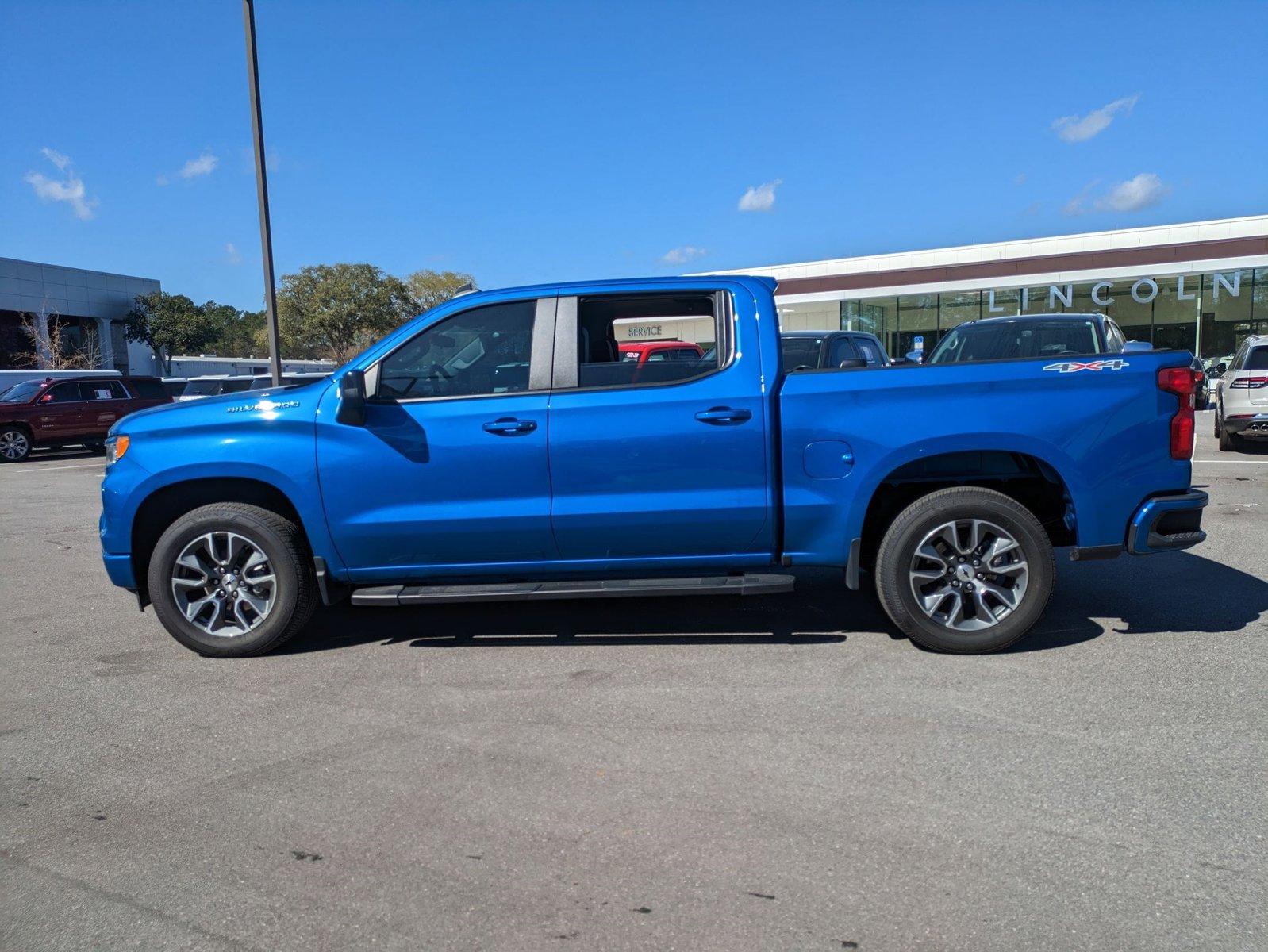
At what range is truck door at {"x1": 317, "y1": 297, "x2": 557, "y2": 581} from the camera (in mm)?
5008

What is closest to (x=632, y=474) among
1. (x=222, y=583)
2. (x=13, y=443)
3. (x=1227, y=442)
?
(x=222, y=583)

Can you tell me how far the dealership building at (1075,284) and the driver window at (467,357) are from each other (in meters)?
25.3

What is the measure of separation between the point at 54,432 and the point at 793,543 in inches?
860

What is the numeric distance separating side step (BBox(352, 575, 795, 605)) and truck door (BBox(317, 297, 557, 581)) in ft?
0.54

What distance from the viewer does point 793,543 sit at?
5.06 m

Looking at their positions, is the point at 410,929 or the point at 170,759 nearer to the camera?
the point at 410,929

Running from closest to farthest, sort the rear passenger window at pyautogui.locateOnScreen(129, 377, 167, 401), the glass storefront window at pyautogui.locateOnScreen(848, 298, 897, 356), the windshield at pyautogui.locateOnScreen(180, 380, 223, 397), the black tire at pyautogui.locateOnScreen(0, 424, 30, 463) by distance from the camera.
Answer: the black tire at pyautogui.locateOnScreen(0, 424, 30, 463) → the rear passenger window at pyautogui.locateOnScreen(129, 377, 167, 401) → the windshield at pyautogui.locateOnScreen(180, 380, 223, 397) → the glass storefront window at pyautogui.locateOnScreen(848, 298, 897, 356)

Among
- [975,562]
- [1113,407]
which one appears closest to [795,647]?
[975,562]

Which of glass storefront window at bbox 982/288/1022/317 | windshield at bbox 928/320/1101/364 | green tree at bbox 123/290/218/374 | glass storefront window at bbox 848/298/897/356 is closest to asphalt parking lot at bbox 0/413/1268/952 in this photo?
windshield at bbox 928/320/1101/364

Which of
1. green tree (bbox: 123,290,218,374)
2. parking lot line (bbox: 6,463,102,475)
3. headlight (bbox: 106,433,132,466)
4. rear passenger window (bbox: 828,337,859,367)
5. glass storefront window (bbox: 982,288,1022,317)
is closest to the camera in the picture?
headlight (bbox: 106,433,132,466)

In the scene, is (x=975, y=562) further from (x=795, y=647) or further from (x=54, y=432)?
(x=54, y=432)

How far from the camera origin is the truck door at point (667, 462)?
4.94 m

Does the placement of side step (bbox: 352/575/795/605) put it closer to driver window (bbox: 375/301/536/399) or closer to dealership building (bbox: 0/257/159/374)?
driver window (bbox: 375/301/536/399)

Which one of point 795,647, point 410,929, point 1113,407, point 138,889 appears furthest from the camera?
point 795,647
